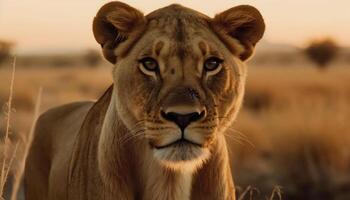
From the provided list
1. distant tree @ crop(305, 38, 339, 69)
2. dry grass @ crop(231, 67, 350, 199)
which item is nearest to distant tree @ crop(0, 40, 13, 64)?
distant tree @ crop(305, 38, 339, 69)

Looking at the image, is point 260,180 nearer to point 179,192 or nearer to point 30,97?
point 179,192

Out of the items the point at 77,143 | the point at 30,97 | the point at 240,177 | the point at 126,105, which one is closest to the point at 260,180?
the point at 240,177

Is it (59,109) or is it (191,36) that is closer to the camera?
(191,36)

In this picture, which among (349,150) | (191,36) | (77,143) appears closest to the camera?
(191,36)

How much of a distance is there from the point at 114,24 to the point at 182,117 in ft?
2.50

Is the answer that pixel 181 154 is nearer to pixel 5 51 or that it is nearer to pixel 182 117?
pixel 182 117

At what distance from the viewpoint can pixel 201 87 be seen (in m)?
3.30

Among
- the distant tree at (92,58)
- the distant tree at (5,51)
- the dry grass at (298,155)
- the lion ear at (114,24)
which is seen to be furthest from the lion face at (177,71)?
the distant tree at (92,58)

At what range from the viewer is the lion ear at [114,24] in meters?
3.58

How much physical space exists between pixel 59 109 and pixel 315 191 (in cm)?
446

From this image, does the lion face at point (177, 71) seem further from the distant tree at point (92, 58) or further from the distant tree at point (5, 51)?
the distant tree at point (92, 58)

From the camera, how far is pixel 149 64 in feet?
11.1

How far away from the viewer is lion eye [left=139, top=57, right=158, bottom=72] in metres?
3.37

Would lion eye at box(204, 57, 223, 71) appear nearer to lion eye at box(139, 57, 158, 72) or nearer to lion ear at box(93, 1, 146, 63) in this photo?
lion eye at box(139, 57, 158, 72)
